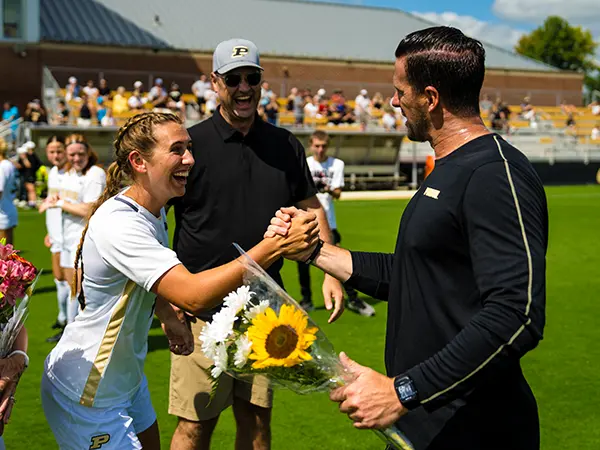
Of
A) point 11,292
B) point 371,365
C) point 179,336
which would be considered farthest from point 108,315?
point 371,365

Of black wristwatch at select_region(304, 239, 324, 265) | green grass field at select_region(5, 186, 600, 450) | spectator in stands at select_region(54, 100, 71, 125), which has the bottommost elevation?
green grass field at select_region(5, 186, 600, 450)

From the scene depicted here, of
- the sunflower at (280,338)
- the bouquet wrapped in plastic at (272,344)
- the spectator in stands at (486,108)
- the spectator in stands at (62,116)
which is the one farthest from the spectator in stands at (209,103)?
the sunflower at (280,338)

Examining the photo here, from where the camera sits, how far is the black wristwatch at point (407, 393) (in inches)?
103

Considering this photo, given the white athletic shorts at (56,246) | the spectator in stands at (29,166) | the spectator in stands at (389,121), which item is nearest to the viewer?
the white athletic shorts at (56,246)

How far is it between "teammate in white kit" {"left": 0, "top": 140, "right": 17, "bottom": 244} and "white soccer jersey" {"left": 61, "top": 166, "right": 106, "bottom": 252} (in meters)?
2.19

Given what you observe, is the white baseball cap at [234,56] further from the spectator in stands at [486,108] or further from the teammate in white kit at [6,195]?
the spectator in stands at [486,108]

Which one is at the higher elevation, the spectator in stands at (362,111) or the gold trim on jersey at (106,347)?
the spectator in stands at (362,111)

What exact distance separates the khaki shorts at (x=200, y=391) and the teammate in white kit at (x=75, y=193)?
415 cm

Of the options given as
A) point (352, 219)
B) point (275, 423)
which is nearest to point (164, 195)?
point (275, 423)

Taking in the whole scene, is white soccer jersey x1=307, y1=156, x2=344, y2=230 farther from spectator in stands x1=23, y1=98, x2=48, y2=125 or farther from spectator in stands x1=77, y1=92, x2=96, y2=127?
spectator in stands x1=23, y1=98, x2=48, y2=125

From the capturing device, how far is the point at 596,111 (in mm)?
49469

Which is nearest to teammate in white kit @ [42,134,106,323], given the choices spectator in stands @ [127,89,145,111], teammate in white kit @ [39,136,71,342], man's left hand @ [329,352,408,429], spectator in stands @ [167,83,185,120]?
teammate in white kit @ [39,136,71,342]

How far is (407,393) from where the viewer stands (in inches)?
103

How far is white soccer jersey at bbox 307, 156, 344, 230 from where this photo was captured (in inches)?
455
